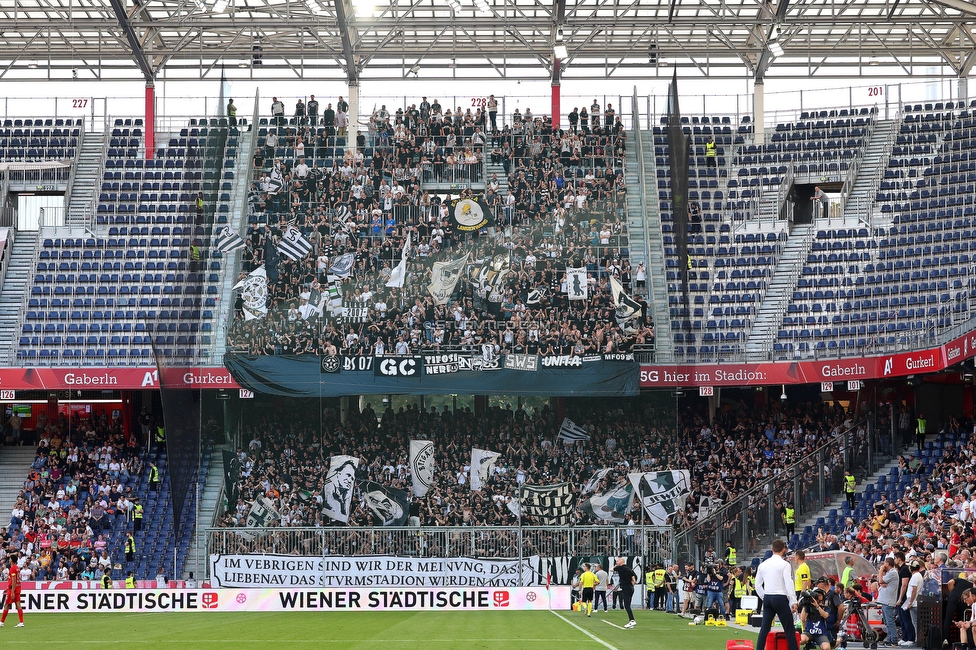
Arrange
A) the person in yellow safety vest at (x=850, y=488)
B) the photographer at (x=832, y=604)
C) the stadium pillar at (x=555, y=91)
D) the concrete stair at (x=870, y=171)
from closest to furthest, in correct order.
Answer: the photographer at (x=832, y=604), the person in yellow safety vest at (x=850, y=488), the concrete stair at (x=870, y=171), the stadium pillar at (x=555, y=91)

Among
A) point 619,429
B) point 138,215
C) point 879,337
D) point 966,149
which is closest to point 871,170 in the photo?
point 966,149

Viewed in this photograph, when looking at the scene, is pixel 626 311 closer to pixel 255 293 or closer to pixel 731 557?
pixel 731 557

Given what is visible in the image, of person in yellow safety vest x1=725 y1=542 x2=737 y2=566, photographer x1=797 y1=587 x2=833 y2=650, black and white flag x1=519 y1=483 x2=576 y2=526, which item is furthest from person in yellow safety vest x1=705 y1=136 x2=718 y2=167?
photographer x1=797 y1=587 x2=833 y2=650

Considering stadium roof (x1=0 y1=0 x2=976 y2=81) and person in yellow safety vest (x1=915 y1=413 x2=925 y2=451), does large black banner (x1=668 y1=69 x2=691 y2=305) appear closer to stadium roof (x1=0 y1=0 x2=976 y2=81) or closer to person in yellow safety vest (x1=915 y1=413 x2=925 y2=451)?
stadium roof (x1=0 y1=0 x2=976 y2=81)

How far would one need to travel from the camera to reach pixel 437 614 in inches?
1137

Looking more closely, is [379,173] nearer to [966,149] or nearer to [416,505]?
[416,505]

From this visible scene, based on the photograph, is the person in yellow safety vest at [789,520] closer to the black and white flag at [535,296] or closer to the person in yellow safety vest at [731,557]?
the person in yellow safety vest at [731,557]

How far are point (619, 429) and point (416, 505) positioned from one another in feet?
19.9

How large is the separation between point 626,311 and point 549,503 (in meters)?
6.48

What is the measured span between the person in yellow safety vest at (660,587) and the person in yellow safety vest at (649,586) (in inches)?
5.0

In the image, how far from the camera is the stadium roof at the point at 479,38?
44.0 m

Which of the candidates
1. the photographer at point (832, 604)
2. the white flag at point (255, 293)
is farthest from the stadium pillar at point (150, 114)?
the photographer at point (832, 604)

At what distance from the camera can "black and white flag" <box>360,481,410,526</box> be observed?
34656 millimetres

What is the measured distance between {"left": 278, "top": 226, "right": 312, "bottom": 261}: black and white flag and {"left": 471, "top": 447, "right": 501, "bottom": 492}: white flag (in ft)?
28.3
